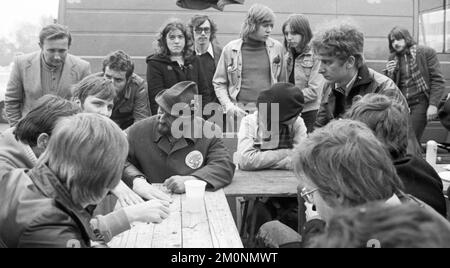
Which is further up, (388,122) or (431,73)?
(431,73)

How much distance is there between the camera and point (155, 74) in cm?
508

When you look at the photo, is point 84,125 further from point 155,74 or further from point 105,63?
point 155,74

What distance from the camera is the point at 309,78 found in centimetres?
536

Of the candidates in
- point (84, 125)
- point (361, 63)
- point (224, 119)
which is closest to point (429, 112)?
point (224, 119)

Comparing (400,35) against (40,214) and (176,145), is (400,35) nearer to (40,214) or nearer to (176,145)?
(176,145)

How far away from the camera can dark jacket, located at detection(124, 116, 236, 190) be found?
3516mm

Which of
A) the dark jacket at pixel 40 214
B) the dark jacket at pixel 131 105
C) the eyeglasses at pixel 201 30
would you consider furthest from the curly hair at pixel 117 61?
the dark jacket at pixel 40 214

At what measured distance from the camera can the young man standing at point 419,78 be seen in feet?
19.5

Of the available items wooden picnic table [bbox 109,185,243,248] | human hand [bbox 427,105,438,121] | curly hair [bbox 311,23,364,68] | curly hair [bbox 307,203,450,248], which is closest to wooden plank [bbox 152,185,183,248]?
wooden picnic table [bbox 109,185,243,248]

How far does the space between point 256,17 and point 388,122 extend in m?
2.87

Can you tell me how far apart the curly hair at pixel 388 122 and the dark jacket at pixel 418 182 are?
0.05 metres

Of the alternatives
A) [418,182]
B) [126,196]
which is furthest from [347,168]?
[126,196]

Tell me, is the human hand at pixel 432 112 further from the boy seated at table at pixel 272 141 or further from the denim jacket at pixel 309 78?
the boy seated at table at pixel 272 141

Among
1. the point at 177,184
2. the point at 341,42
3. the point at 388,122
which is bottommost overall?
the point at 177,184
